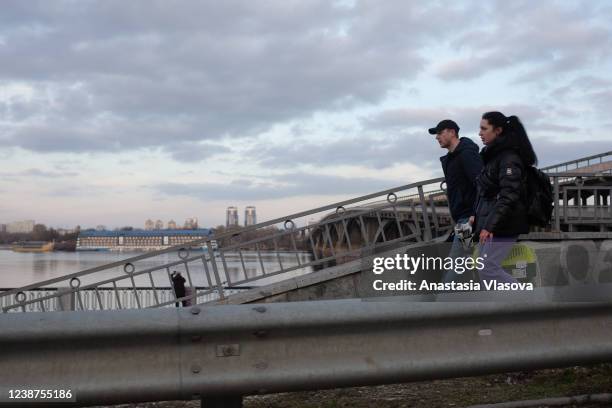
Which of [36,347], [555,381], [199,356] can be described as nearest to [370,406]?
[555,381]

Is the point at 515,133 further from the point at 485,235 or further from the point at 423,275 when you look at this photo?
the point at 423,275

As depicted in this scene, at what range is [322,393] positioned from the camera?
218 inches

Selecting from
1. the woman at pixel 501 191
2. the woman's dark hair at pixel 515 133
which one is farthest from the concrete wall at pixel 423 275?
the woman's dark hair at pixel 515 133

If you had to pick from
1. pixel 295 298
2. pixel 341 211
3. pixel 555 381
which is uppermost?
pixel 341 211

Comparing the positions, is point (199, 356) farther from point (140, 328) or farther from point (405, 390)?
point (405, 390)

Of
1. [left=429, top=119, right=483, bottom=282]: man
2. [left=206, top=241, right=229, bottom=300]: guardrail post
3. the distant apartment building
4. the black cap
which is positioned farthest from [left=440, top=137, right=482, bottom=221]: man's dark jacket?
the distant apartment building

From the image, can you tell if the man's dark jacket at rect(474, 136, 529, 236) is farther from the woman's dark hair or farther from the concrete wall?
the concrete wall

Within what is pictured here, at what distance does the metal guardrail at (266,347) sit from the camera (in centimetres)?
273

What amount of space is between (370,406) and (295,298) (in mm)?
2731

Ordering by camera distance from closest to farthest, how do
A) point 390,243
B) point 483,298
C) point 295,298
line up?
point 483,298 < point 295,298 < point 390,243

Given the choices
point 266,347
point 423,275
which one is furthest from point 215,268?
point 266,347

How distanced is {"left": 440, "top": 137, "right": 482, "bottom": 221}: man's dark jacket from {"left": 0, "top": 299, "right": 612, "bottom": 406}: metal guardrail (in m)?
2.09

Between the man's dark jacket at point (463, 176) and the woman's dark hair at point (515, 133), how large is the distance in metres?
0.64

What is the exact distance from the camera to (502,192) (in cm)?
435
